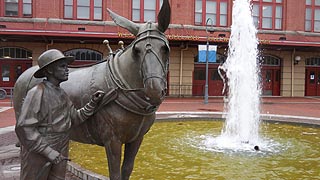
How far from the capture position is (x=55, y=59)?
2963mm

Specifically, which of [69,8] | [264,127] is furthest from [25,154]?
[69,8]

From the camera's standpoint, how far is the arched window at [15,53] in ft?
83.7

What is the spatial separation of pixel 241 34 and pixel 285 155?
6.74 meters

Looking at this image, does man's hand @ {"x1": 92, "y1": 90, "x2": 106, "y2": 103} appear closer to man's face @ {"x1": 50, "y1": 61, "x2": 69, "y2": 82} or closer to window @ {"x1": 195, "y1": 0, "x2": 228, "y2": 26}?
man's face @ {"x1": 50, "y1": 61, "x2": 69, "y2": 82}

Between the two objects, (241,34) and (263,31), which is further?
(263,31)

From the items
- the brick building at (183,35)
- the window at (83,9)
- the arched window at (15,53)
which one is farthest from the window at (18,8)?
the window at (83,9)

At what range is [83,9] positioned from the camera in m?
26.4

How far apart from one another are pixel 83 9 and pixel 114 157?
79.7ft

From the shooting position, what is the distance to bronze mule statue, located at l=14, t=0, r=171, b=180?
3.07m

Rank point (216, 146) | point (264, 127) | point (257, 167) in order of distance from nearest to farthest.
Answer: point (257, 167), point (216, 146), point (264, 127)

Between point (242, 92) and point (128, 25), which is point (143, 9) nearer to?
point (242, 92)

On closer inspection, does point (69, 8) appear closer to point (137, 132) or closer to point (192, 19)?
point (192, 19)

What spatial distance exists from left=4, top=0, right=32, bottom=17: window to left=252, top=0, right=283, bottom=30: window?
1815cm

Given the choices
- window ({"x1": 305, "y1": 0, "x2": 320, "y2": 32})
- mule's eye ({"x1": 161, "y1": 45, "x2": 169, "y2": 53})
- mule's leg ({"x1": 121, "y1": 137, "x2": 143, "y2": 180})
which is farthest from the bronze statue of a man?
window ({"x1": 305, "y1": 0, "x2": 320, "y2": 32})
